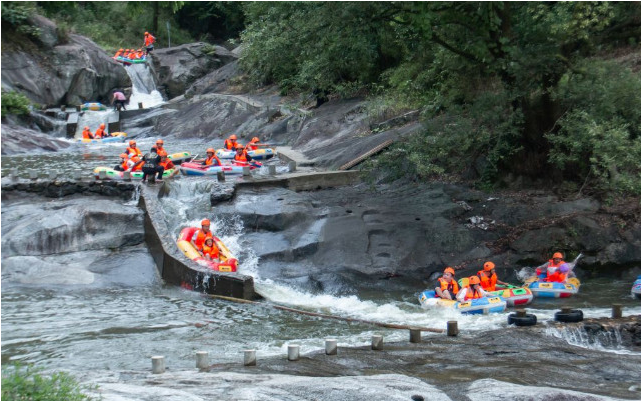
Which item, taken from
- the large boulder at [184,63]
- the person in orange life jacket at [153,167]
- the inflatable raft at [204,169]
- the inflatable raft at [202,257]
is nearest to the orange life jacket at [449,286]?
the inflatable raft at [202,257]

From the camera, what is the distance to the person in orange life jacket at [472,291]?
1524 cm

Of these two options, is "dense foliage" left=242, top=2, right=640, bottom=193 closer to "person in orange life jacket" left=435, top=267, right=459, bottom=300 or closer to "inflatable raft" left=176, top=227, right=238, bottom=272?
"person in orange life jacket" left=435, top=267, right=459, bottom=300

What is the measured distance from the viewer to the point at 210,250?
17.5 meters

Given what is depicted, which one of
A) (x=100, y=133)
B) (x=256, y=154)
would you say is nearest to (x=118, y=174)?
(x=256, y=154)

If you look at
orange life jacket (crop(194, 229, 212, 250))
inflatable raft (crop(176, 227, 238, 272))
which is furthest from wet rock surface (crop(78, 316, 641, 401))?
orange life jacket (crop(194, 229, 212, 250))

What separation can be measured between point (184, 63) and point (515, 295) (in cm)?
3375

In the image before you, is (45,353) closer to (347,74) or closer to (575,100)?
(575,100)

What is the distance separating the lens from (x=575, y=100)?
58.6 ft

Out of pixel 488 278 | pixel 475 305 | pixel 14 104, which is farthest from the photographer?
pixel 14 104

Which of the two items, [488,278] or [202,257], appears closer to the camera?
[488,278]

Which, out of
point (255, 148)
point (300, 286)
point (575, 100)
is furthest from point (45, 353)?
point (255, 148)

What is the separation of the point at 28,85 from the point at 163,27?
20.4m

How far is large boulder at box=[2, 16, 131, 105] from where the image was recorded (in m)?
37.2

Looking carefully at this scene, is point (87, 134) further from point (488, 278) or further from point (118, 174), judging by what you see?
point (488, 278)
